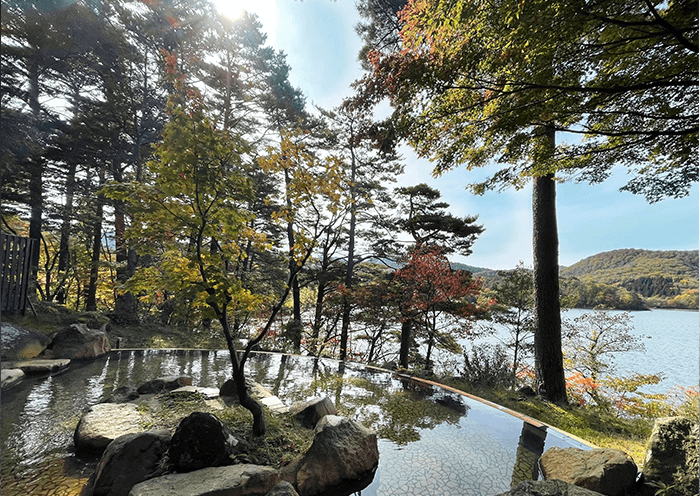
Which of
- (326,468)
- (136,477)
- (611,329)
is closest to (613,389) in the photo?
(611,329)

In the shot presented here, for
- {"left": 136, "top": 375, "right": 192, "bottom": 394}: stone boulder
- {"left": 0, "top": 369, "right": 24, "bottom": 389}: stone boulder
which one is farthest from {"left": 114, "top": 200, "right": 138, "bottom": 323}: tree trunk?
{"left": 136, "top": 375, "right": 192, "bottom": 394}: stone boulder

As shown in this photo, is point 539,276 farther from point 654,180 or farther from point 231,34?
point 231,34

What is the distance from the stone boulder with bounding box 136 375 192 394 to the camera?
4340 mm

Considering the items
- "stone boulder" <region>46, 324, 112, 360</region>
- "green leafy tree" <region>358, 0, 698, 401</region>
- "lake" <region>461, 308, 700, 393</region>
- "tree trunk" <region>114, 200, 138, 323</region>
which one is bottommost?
"lake" <region>461, 308, 700, 393</region>

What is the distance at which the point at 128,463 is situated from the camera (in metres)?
2.58

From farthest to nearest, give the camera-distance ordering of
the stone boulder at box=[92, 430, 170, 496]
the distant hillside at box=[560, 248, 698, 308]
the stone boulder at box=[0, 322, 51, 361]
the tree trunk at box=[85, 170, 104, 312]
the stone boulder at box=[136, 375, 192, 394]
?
the tree trunk at box=[85, 170, 104, 312]
the distant hillside at box=[560, 248, 698, 308]
the stone boulder at box=[0, 322, 51, 361]
the stone boulder at box=[136, 375, 192, 394]
the stone boulder at box=[92, 430, 170, 496]

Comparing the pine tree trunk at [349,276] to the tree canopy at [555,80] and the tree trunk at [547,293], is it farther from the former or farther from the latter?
the tree canopy at [555,80]

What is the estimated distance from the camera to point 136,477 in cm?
253

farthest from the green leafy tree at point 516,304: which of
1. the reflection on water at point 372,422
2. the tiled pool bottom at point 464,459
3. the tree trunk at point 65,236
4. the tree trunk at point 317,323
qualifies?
the tree trunk at point 65,236

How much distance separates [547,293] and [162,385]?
260 inches

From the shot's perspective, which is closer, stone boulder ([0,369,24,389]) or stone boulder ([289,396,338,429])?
stone boulder ([289,396,338,429])

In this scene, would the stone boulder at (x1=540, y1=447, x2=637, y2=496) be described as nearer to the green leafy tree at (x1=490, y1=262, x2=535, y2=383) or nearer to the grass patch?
the grass patch

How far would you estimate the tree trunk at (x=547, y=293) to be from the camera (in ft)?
17.3

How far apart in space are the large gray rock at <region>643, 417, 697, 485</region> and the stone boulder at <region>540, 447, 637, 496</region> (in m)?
0.15
